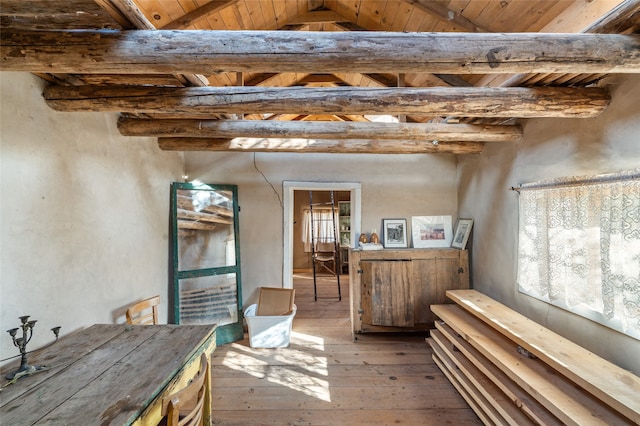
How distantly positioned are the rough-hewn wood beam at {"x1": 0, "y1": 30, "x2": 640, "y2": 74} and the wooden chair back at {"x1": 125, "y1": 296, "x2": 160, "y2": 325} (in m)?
1.86

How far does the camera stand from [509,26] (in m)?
2.12

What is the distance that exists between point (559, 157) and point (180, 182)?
3893 millimetres

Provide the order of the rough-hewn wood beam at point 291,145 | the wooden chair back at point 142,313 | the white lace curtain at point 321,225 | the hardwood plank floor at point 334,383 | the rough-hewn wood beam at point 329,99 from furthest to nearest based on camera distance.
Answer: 1. the white lace curtain at point 321,225
2. the rough-hewn wood beam at point 291,145
3. the wooden chair back at point 142,313
4. the hardwood plank floor at point 334,383
5. the rough-hewn wood beam at point 329,99

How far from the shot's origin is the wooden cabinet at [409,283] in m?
3.38

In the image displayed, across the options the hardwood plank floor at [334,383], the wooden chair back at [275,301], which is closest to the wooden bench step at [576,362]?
the hardwood plank floor at [334,383]

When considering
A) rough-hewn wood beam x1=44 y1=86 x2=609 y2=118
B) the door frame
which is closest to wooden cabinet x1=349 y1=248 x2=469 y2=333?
the door frame

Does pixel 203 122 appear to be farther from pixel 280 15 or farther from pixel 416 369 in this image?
pixel 416 369

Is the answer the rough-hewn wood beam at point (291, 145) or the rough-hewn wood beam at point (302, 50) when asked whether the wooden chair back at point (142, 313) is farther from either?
the rough-hewn wood beam at point (302, 50)

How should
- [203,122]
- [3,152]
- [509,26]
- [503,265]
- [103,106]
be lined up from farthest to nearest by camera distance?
[503,265] → [203,122] → [509,26] → [103,106] → [3,152]

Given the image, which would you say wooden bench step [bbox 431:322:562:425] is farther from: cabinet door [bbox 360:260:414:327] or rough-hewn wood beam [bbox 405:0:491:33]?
rough-hewn wood beam [bbox 405:0:491:33]

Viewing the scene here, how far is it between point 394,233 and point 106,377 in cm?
332

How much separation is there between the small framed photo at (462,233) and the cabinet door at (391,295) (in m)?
0.78

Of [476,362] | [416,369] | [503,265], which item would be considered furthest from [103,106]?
[503,265]

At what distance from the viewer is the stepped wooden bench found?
136 centimetres
